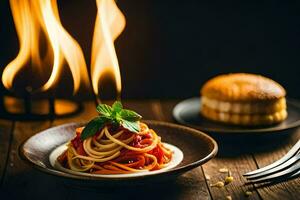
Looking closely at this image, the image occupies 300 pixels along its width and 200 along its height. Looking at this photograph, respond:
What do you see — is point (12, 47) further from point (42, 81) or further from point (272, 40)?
point (272, 40)

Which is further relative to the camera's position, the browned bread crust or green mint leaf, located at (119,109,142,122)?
the browned bread crust

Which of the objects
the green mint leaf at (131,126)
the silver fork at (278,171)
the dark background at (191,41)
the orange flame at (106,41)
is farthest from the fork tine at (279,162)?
the dark background at (191,41)

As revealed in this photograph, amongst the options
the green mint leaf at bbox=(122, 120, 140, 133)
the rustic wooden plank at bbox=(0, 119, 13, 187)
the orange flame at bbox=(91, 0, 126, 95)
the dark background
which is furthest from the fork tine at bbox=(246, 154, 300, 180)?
the dark background

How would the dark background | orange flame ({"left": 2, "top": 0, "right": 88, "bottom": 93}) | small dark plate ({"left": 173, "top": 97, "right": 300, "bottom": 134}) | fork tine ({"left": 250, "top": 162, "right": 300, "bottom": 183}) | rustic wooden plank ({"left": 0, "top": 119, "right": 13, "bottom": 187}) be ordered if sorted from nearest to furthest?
fork tine ({"left": 250, "top": 162, "right": 300, "bottom": 183}), rustic wooden plank ({"left": 0, "top": 119, "right": 13, "bottom": 187}), small dark plate ({"left": 173, "top": 97, "right": 300, "bottom": 134}), orange flame ({"left": 2, "top": 0, "right": 88, "bottom": 93}), the dark background

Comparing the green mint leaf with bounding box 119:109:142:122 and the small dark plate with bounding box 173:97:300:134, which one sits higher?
the green mint leaf with bounding box 119:109:142:122

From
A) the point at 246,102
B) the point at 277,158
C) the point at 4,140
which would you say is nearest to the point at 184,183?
the point at 277,158

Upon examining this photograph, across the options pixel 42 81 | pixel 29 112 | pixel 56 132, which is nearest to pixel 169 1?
pixel 42 81

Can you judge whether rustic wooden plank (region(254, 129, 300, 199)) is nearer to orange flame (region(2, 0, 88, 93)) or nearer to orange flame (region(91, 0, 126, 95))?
orange flame (region(91, 0, 126, 95))

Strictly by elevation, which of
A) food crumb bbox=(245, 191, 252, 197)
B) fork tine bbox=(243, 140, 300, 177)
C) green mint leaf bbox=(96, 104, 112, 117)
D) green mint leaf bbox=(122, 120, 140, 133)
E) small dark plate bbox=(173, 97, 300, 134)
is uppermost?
green mint leaf bbox=(96, 104, 112, 117)
